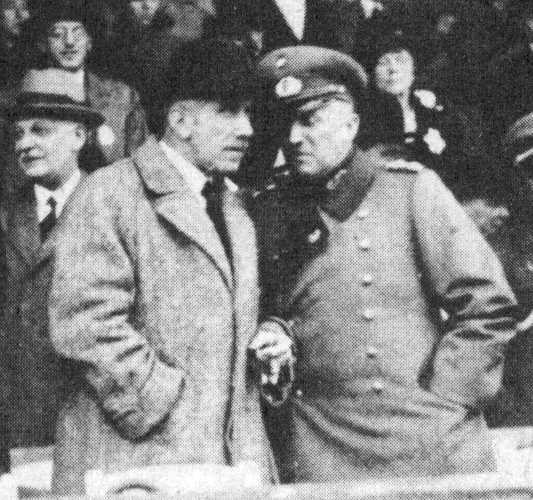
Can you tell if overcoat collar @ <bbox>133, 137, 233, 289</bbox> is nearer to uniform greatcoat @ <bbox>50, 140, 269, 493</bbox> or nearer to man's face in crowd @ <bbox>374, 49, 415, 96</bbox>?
uniform greatcoat @ <bbox>50, 140, 269, 493</bbox>

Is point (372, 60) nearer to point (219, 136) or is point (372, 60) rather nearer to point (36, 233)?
point (219, 136)

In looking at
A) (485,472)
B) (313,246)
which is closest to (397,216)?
(313,246)

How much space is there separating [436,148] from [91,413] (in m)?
1.68

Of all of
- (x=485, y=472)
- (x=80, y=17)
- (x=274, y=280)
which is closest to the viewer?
(x=485, y=472)

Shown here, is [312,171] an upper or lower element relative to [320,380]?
upper

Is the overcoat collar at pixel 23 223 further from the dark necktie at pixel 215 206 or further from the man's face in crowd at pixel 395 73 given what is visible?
the man's face in crowd at pixel 395 73

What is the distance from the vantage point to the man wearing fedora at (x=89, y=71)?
16.3 feet

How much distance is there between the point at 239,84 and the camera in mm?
4910

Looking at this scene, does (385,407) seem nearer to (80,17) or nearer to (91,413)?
(91,413)

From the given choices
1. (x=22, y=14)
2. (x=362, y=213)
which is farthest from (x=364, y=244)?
(x=22, y=14)

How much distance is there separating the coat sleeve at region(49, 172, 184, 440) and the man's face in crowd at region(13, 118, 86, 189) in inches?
A: 13.4

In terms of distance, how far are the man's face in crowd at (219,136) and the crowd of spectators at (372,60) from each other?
0.67 ft

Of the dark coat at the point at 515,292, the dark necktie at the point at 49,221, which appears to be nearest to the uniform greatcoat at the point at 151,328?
the dark necktie at the point at 49,221

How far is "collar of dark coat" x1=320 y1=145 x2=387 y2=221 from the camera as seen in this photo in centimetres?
471
